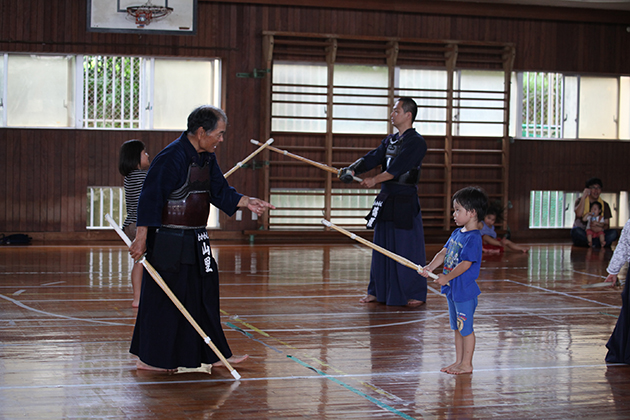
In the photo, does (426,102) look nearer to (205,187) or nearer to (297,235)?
(297,235)

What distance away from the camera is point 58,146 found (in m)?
9.83

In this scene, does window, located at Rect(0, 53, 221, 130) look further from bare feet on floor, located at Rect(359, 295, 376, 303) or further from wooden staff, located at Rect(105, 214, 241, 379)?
wooden staff, located at Rect(105, 214, 241, 379)

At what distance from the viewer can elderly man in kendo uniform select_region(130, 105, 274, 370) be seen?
322cm

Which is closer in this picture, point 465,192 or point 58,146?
point 465,192

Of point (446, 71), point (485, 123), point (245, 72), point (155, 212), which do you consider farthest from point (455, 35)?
point (155, 212)

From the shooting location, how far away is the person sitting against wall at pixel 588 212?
9984mm

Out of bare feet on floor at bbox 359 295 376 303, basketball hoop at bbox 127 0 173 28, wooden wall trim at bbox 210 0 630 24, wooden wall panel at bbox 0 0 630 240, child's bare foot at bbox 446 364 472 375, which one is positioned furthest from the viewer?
wooden wall trim at bbox 210 0 630 24

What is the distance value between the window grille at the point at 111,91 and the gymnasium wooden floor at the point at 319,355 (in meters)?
3.76

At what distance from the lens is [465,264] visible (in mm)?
3266

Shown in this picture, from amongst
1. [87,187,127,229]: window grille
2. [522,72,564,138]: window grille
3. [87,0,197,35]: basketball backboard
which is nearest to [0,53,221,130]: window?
[87,0,197,35]: basketball backboard

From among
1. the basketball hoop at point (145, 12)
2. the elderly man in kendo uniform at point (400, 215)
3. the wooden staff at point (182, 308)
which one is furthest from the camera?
the basketball hoop at point (145, 12)

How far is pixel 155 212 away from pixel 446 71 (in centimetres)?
844

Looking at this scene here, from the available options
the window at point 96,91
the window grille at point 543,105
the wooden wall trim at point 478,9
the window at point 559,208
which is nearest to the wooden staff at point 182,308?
the window at point 96,91

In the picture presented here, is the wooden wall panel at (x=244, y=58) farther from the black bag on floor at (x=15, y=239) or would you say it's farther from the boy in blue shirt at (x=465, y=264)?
the boy in blue shirt at (x=465, y=264)
